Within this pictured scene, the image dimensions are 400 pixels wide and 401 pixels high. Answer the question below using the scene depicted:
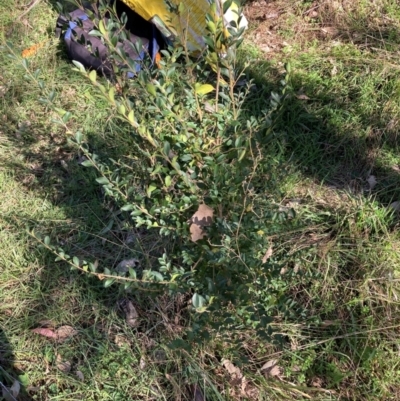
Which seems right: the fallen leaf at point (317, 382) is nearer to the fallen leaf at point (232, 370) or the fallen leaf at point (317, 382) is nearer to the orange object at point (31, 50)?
the fallen leaf at point (232, 370)

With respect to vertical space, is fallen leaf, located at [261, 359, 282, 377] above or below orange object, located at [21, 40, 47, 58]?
below

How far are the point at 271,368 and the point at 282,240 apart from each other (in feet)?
2.23

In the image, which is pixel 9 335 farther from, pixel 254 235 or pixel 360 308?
pixel 360 308

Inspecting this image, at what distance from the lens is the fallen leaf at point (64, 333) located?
254cm

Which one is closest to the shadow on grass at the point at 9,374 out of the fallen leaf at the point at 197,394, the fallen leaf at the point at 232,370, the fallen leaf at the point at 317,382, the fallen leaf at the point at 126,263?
the fallen leaf at the point at 126,263

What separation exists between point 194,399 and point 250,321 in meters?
0.50

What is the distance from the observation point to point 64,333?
2.56 meters

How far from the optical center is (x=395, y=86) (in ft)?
Answer: 10.3

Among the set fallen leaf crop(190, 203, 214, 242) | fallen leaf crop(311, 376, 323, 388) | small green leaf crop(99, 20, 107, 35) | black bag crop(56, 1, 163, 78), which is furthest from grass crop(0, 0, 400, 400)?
small green leaf crop(99, 20, 107, 35)

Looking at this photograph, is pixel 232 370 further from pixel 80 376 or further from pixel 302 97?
pixel 302 97

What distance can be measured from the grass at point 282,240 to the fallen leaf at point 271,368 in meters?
0.02

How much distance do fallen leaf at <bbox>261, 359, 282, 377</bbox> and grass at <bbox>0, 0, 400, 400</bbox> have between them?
0.02m

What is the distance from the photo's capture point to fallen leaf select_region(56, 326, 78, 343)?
8.33 ft

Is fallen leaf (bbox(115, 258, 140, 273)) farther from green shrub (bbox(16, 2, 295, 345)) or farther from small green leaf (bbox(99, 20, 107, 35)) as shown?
small green leaf (bbox(99, 20, 107, 35))
